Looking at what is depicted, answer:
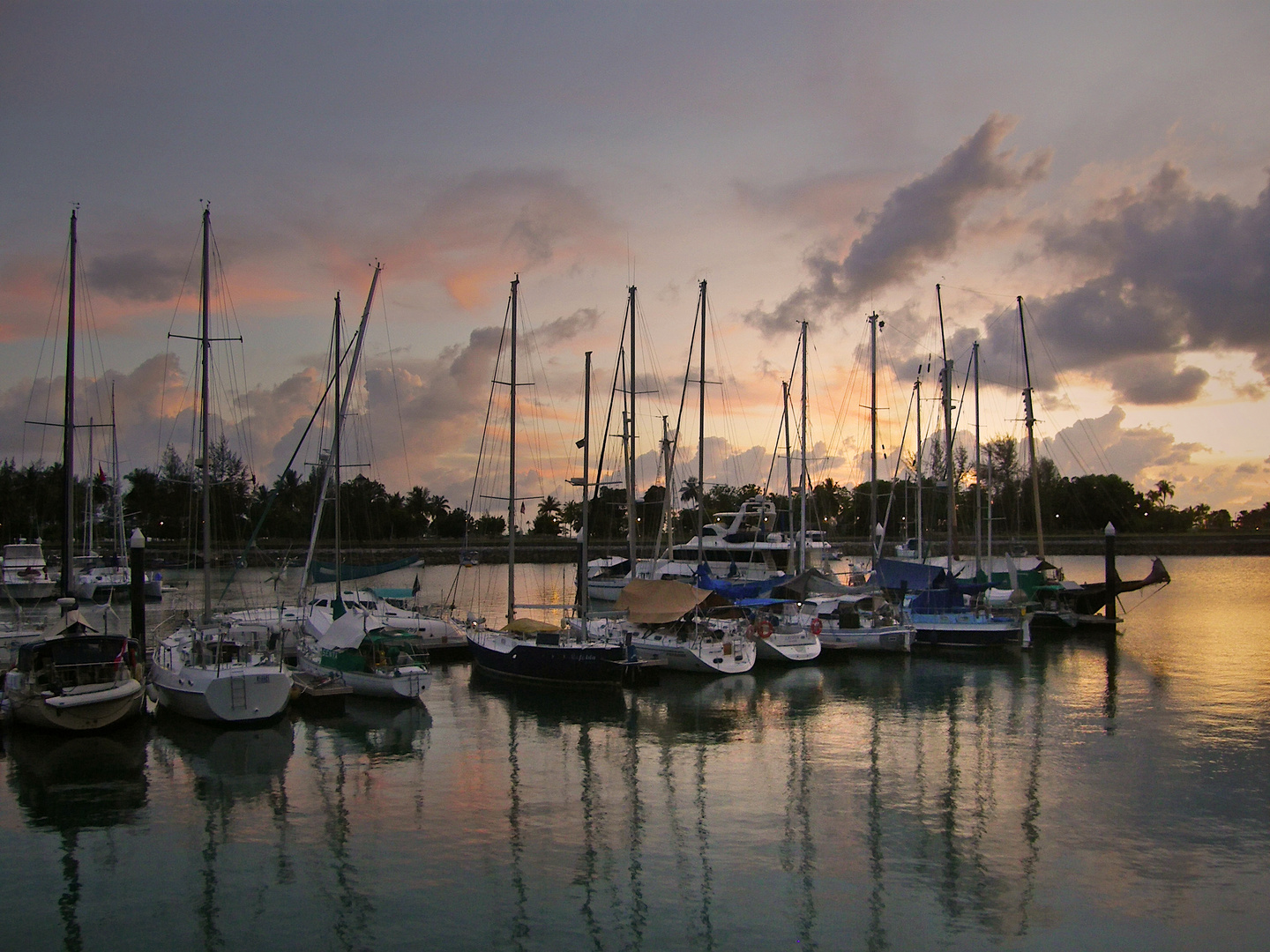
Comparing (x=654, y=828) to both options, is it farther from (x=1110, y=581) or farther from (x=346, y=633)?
(x=1110, y=581)

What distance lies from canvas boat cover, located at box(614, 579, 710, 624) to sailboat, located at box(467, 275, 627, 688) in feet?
6.21

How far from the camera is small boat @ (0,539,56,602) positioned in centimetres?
6200

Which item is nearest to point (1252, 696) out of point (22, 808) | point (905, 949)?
point (905, 949)

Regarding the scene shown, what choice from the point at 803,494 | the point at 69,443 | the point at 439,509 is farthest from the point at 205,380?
the point at 439,509

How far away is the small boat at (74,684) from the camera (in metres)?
22.5

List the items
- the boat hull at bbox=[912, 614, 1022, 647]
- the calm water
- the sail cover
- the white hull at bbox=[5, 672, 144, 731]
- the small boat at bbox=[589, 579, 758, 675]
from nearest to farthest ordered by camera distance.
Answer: the calm water
the white hull at bbox=[5, 672, 144, 731]
the sail cover
the small boat at bbox=[589, 579, 758, 675]
the boat hull at bbox=[912, 614, 1022, 647]

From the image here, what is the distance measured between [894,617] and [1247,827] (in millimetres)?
24724

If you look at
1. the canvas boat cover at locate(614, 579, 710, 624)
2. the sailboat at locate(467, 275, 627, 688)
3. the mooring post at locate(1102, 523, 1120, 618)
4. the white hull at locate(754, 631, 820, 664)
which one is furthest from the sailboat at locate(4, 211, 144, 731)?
the mooring post at locate(1102, 523, 1120, 618)

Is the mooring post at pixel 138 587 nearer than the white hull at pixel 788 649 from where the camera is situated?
Yes

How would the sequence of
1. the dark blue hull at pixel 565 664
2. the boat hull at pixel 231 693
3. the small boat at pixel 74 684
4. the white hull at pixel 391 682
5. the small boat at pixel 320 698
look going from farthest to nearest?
the dark blue hull at pixel 565 664
the white hull at pixel 391 682
the small boat at pixel 320 698
the boat hull at pixel 231 693
the small boat at pixel 74 684

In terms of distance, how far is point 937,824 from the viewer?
664 inches

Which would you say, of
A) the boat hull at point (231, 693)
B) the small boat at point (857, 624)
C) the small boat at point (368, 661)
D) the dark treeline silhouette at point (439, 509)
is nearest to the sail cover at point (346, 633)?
the small boat at point (368, 661)

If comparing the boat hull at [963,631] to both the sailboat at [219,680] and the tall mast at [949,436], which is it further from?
the sailboat at [219,680]

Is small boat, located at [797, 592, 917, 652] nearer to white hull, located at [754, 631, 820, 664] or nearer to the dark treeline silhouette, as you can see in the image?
white hull, located at [754, 631, 820, 664]
